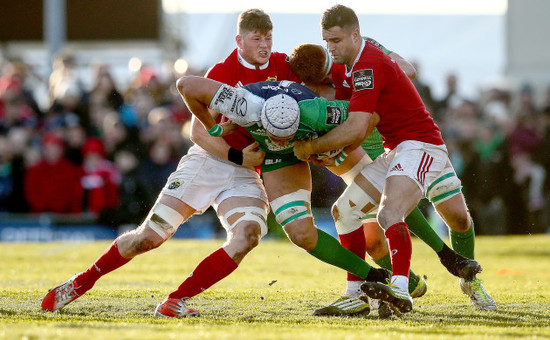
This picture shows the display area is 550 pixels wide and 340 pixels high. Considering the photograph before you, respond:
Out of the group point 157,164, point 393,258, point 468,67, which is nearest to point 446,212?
point 393,258

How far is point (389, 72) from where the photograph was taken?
7.09 meters

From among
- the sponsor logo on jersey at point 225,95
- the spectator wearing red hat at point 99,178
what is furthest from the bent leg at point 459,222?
the spectator wearing red hat at point 99,178

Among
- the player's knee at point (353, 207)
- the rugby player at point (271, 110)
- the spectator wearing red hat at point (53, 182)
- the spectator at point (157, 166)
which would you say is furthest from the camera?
the spectator wearing red hat at point (53, 182)

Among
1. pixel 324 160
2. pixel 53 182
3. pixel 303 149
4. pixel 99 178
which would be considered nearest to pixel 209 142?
pixel 303 149

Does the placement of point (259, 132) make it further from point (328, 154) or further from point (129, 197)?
point (129, 197)

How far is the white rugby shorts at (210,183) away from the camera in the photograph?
732cm

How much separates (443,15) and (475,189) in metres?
8.37

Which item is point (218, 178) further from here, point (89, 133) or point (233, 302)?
point (89, 133)

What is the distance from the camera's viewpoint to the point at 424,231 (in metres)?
7.84

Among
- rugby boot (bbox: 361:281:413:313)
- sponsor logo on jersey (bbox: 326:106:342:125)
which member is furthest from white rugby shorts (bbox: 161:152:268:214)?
rugby boot (bbox: 361:281:413:313)

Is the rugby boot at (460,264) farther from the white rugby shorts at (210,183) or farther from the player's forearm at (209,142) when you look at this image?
the player's forearm at (209,142)

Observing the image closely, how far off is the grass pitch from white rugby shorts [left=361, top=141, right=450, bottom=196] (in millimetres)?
1005

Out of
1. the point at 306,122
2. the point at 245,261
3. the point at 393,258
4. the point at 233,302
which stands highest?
the point at 306,122

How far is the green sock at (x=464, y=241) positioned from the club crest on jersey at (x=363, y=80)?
1589 mm
